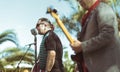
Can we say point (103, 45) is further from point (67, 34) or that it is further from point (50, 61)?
point (50, 61)

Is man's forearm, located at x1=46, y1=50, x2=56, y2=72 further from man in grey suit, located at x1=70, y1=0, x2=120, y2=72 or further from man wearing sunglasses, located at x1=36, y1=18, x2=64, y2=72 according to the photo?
man in grey suit, located at x1=70, y1=0, x2=120, y2=72

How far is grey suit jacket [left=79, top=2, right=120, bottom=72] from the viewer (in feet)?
10.8

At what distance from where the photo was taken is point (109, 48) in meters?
3.31

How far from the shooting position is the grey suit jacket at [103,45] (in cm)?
328

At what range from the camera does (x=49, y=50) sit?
5.97m

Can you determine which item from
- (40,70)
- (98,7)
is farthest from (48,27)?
(98,7)

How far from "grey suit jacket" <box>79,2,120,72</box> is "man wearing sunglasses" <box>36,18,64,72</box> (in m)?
2.60

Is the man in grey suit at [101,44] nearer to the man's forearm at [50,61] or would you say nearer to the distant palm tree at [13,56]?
the man's forearm at [50,61]

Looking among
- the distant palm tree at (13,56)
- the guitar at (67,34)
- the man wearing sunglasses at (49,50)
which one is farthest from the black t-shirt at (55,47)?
the distant palm tree at (13,56)

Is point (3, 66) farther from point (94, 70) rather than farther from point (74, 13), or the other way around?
point (94, 70)

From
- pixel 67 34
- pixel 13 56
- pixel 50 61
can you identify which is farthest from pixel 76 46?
pixel 13 56

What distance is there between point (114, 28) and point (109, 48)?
160 millimetres

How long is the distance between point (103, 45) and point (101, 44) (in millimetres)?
20

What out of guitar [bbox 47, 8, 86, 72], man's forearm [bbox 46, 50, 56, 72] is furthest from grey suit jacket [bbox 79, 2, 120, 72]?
man's forearm [bbox 46, 50, 56, 72]
